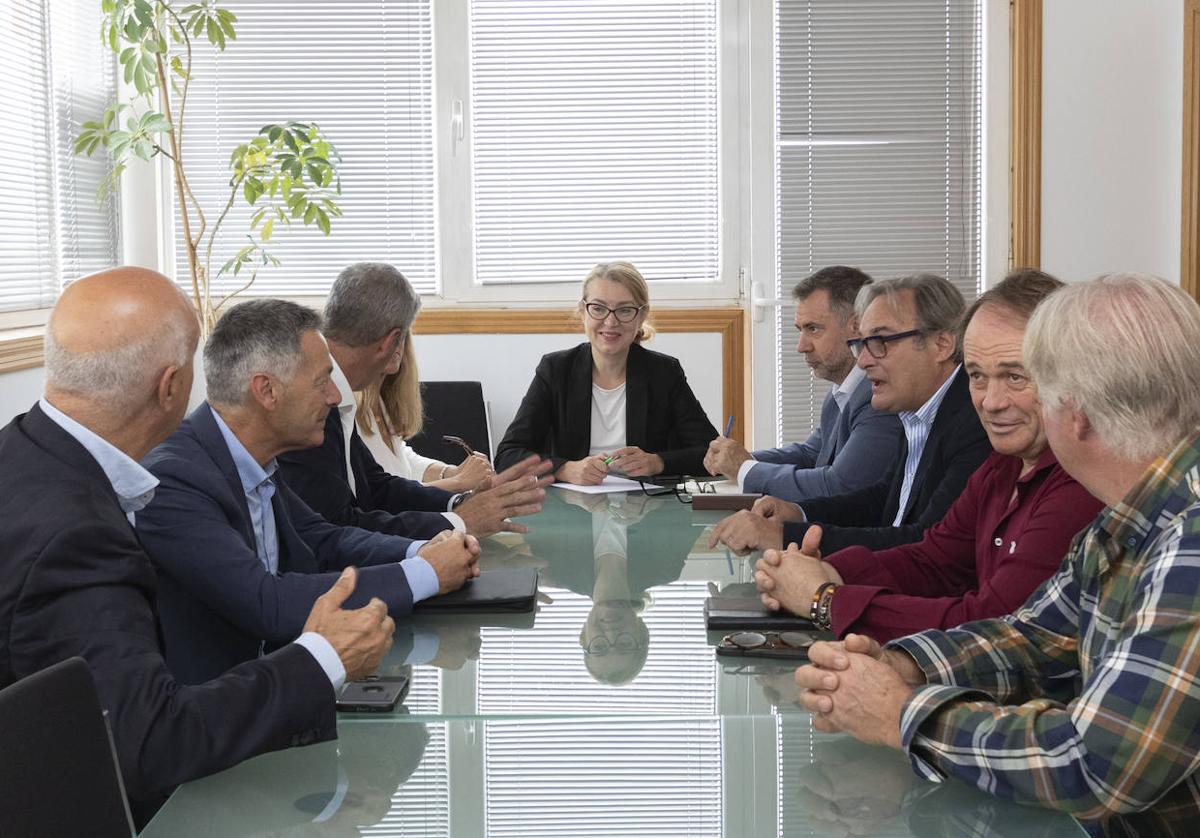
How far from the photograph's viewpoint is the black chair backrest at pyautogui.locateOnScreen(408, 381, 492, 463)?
5.21 metres

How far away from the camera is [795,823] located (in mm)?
1365

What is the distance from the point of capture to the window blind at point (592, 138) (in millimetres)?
5684

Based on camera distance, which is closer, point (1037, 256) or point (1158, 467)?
point (1158, 467)

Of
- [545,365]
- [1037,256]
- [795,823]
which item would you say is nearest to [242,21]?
[545,365]

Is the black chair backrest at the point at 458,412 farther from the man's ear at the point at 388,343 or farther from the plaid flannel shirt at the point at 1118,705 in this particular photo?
the plaid flannel shirt at the point at 1118,705

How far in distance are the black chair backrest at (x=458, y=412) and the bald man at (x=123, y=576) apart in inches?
135

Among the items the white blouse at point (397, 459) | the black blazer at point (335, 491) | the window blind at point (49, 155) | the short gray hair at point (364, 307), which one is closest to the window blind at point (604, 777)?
the black blazer at point (335, 491)

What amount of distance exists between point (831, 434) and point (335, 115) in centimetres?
284

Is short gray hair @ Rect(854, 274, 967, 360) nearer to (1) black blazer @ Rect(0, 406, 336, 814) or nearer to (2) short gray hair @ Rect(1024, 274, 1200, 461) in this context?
(2) short gray hair @ Rect(1024, 274, 1200, 461)

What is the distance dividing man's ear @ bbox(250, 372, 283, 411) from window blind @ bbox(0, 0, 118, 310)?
277 centimetres

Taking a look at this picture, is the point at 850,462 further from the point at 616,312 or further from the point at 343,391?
the point at 343,391

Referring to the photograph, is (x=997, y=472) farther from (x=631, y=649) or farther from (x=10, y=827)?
(x=10, y=827)

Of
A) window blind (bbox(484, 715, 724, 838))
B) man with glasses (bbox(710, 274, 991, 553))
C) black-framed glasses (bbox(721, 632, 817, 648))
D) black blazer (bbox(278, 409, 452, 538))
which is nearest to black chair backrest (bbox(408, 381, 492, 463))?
black blazer (bbox(278, 409, 452, 538))

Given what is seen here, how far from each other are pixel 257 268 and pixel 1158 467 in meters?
4.87
